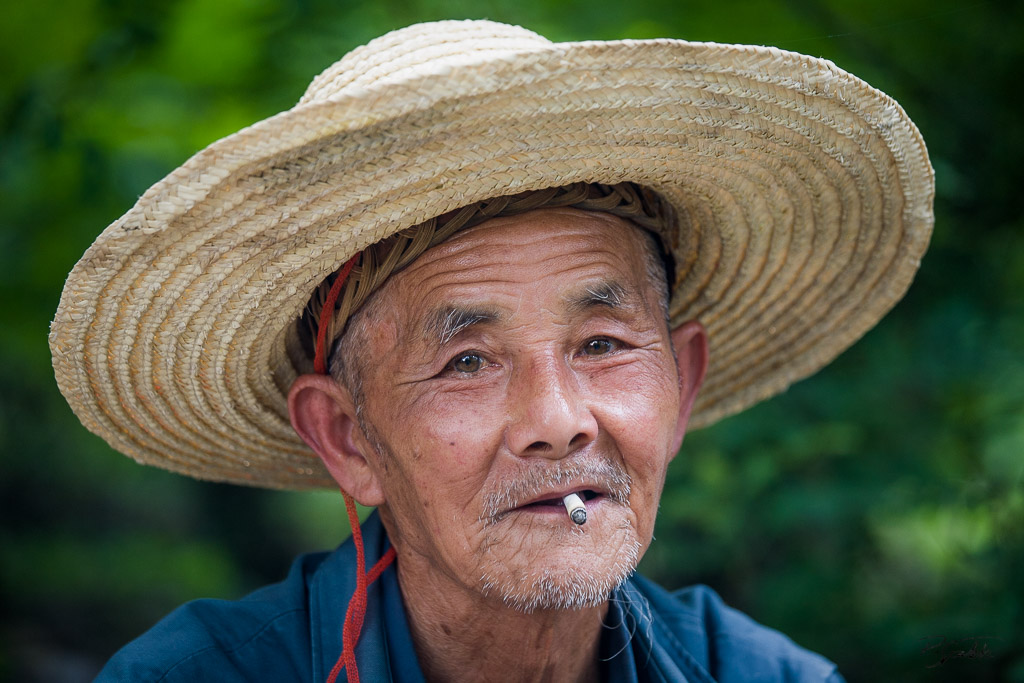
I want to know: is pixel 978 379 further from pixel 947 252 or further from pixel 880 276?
pixel 880 276

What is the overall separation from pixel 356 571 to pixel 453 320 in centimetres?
71

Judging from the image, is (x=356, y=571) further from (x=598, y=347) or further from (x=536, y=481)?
(x=598, y=347)

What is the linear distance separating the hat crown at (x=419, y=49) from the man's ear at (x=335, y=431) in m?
0.67

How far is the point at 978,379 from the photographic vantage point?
298cm

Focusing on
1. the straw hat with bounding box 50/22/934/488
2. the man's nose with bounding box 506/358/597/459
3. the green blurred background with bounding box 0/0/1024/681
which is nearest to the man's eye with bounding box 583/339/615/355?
the man's nose with bounding box 506/358/597/459

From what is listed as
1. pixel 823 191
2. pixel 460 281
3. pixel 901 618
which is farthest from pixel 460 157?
pixel 901 618

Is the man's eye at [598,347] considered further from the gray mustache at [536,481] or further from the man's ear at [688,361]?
the man's ear at [688,361]

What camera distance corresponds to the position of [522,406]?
1.78 m

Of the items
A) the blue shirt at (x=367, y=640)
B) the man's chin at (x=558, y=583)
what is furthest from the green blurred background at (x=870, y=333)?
the man's chin at (x=558, y=583)

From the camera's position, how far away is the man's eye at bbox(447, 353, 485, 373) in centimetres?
187

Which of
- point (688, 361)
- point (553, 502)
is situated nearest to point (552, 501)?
point (553, 502)

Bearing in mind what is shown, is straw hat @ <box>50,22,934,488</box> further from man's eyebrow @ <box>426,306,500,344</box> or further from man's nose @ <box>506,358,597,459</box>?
man's nose @ <box>506,358,597,459</box>

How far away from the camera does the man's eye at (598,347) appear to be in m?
1.91

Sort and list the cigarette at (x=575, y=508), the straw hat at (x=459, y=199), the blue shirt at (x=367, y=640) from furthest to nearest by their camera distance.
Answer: the blue shirt at (x=367, y=640), the cigarette at (x=575, y=508), the straw hat at (x=459, y=199)
